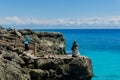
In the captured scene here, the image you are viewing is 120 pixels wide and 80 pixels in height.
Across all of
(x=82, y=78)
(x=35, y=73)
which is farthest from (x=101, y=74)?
(x=35, y=73)

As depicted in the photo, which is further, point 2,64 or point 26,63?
point 26,63

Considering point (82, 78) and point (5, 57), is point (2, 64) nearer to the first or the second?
point (5, 57)

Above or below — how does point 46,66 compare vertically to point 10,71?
below

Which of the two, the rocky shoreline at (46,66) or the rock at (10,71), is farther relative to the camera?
the rocky shoreline at (46,66)

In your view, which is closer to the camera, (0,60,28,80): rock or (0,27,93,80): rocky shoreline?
(0,60,28,80): rock

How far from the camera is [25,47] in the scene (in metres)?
33.7

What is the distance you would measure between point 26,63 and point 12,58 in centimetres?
181

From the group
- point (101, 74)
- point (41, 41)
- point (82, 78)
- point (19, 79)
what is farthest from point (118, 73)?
point (19, 79)

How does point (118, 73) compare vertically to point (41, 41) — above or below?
below

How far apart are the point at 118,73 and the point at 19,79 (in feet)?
74.9

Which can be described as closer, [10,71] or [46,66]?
[10,71]

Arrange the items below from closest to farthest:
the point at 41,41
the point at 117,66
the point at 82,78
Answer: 1. the point at 82,78
2. the point at 41,41
3. the point at 117,66

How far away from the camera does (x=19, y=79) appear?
26531mm

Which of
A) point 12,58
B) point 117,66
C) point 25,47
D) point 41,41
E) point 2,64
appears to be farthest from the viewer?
point 117,66
